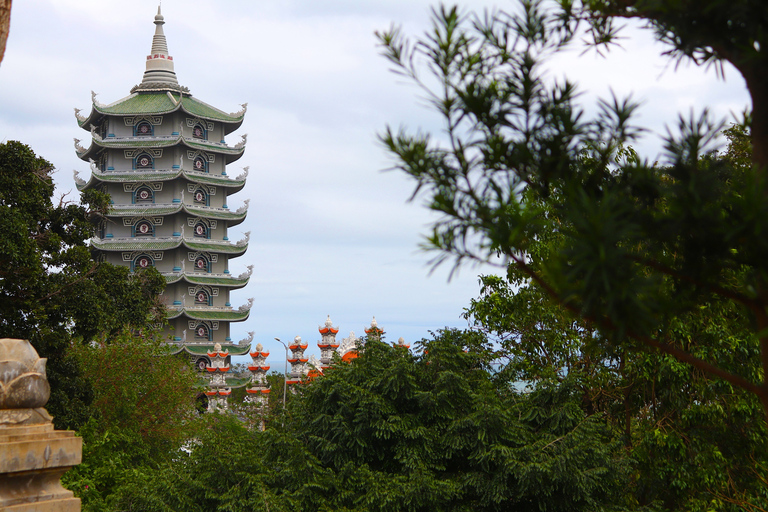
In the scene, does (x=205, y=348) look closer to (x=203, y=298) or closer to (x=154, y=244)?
(x=203, y=298)

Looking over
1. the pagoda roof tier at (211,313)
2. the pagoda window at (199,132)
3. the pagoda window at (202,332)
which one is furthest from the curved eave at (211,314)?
the pagoda window at (199,132)

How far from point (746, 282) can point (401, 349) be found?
7273 mm

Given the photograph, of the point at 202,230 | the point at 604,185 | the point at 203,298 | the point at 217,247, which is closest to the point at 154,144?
the point at 202,230

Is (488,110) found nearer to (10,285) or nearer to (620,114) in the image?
(620,114)

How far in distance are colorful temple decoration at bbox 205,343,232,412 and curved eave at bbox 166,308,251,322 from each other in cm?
236

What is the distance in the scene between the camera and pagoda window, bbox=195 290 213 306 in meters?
33.4

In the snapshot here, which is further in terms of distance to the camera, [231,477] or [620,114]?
[231,477]

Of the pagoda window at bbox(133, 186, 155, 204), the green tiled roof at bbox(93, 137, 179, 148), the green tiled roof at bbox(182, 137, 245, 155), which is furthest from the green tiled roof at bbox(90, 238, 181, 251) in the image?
the green tiled roof at bbox(182, 137, 245, 155)

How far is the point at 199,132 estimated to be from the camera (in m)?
34.8

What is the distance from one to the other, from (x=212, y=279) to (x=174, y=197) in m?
4.09

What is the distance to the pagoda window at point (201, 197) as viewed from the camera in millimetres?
34003

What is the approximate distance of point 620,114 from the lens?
8.32 ft

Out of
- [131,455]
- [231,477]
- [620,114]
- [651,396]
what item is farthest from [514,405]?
[131,455]

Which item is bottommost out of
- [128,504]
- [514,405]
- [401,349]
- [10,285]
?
[128,504]
